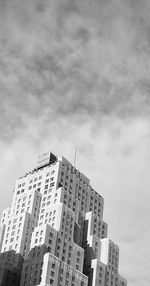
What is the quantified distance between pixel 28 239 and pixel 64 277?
29749 mm

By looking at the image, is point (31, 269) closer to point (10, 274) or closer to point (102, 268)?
point (10, 274)

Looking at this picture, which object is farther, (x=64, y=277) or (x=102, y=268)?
(x=102, y=268)

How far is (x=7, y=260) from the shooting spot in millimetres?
188875

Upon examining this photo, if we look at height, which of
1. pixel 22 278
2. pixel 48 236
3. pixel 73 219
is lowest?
pixel 22 278

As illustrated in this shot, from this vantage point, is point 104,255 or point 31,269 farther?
point 104,255

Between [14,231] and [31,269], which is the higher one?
[14,231]

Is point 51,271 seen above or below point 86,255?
below

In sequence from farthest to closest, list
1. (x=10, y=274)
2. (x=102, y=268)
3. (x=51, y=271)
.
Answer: (x=102, y=268) < (x=10, y=274) < (x=51, y=271)

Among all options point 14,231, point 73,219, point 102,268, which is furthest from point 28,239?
point 102,268

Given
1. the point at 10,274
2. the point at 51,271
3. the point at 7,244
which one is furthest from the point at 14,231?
the point at 51,271

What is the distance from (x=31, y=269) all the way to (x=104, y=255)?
40851 mm

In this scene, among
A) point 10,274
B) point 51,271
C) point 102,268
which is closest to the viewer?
point 51,271

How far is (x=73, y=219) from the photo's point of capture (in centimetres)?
19625

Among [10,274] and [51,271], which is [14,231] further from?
[51,271]
